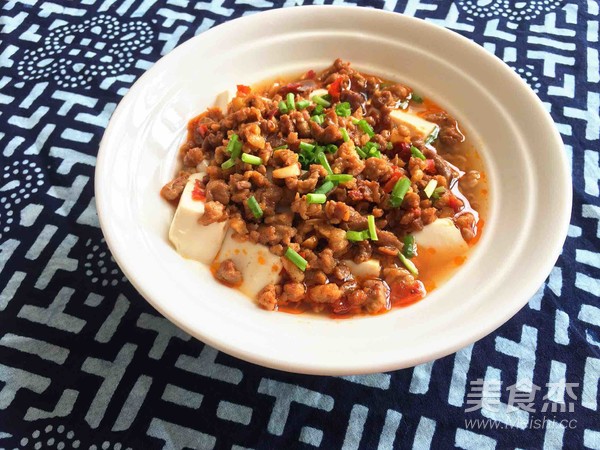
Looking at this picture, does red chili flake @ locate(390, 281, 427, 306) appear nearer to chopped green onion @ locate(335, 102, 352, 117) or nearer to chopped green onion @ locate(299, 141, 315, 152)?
chopped green onion @ locate(299, 141, 315, 152)

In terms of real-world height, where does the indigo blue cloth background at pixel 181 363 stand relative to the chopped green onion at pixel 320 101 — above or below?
below

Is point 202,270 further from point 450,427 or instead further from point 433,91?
point 433,91

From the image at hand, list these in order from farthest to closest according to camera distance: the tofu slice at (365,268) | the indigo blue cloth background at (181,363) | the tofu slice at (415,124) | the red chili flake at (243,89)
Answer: the red chili flake at (243,89) < the tofu slice at (415,124) < the tofu slice at (365,268) < the indigo blue cloth background at (181,363)

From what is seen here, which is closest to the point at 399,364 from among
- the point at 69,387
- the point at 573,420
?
the point at 573,420

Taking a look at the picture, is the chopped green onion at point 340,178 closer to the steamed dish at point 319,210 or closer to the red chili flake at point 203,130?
the steamed dish at point 319,210

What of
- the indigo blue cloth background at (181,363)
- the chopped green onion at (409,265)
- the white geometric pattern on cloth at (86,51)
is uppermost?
the chopped green onion at (409,265)

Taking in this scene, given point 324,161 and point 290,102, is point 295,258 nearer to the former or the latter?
point 324,161

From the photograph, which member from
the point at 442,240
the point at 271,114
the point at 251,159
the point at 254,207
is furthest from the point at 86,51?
the point at 442,240

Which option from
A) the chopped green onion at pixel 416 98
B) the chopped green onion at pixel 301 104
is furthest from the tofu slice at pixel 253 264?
the chopped green onion at pixel 416 98
